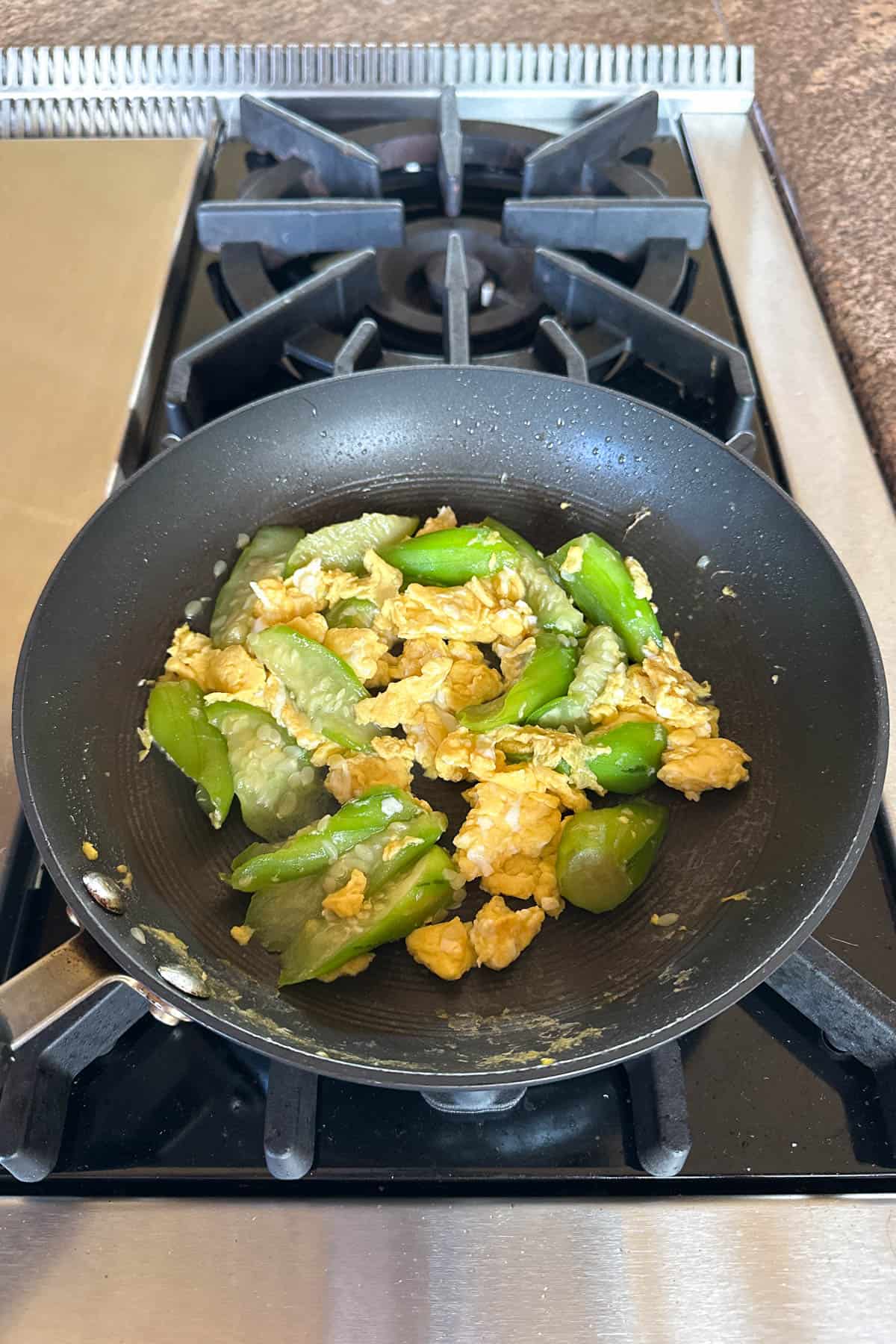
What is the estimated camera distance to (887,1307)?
799 millimetres

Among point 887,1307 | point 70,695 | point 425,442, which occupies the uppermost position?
point 425,442

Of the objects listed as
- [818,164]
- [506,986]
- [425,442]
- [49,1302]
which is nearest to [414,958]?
[506,986]

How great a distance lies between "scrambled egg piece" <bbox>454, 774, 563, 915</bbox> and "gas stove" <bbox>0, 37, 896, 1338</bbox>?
217mm

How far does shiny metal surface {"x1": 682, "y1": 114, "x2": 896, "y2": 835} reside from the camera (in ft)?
4.20

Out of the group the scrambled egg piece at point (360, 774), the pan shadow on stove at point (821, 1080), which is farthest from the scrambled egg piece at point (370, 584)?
the pan shadow on stove at point (821, 1080)

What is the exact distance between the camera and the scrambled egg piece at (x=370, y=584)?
1.26m

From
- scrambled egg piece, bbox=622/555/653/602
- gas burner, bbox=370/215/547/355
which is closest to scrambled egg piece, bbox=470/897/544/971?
scrambled egg piece, bbox=622/555/653/602

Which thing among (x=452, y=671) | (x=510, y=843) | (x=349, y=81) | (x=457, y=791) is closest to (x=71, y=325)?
(x=349, y=81)

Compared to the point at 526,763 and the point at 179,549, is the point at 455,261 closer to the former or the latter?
the point at 179,549

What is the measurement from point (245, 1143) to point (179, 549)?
0.70m

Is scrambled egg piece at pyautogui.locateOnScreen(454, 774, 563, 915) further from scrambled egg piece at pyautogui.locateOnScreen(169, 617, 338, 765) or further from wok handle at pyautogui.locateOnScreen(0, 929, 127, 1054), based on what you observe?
wok handle at pyautogui.locateOnScreen(0, 929, 127, 1054)

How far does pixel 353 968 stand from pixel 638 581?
589 millimetres

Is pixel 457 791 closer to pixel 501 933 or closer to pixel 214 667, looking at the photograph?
pixel 501 933

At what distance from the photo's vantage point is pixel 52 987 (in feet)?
2.78
